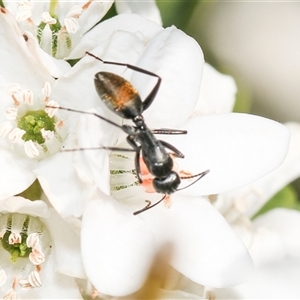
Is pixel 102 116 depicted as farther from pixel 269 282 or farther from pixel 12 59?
pixel 269 282

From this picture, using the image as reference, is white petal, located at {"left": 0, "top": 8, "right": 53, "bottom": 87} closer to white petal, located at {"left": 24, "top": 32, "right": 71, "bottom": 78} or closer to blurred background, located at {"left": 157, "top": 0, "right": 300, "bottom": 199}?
white petal, located at {"left": 24, "top": 32, "right": 71, "bottom": 78}

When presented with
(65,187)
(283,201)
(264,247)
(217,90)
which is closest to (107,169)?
(65,187)

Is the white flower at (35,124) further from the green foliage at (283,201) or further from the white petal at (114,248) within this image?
the green foliage at (283,201)

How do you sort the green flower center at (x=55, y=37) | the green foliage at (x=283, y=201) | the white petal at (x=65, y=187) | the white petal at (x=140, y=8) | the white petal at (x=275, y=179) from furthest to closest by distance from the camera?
the green foliage at (x=283, y=201) < the white petal at (x=275, y=179) < the white petal at (x=140, y=8) < the green flower center at (x=55, y=37) < the white petal at (x=65, y=187)

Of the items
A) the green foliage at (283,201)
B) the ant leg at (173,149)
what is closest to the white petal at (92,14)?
the ant leg at (173,149)

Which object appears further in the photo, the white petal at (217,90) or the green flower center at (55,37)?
the white petal at (217,90)

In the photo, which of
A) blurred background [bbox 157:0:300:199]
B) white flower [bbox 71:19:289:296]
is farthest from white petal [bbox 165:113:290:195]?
blurred background [bbox 157:0:300:199]
